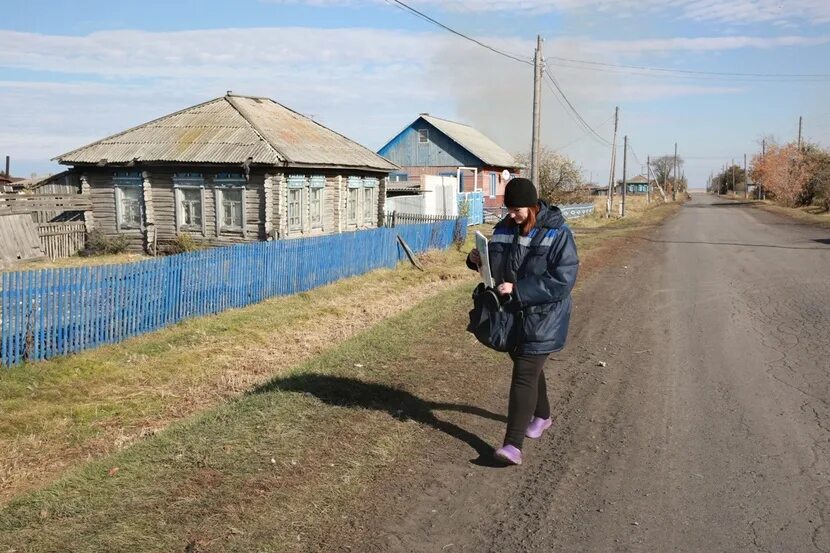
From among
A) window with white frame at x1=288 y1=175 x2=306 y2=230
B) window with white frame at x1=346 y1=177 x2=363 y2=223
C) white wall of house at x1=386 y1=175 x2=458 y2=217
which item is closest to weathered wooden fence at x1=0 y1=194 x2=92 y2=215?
window with white frame at x1=288 y1=175 x2=306 y2=230

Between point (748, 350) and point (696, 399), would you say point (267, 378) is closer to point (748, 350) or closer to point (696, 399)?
point (696, 399)

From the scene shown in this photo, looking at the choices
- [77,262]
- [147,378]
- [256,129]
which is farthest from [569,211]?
[147,378]

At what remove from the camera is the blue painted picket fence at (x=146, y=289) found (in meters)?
7.80

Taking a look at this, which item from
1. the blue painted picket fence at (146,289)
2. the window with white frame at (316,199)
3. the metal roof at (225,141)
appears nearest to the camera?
the blue painted picket fence at (146,289)

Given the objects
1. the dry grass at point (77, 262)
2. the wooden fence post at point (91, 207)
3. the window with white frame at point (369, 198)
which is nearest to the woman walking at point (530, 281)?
the dry grass at point (77, 262)

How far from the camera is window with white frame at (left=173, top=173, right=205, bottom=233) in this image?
1925 cm

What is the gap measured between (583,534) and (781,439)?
2260 mm

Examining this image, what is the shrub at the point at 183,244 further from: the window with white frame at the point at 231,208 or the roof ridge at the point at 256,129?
the roof ridge at the point at 256,129

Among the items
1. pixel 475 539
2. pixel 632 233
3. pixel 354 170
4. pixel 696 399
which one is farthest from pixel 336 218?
pixel 475 539

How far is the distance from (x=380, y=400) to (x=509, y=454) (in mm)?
1792

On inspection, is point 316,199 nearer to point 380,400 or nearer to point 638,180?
point 380,400

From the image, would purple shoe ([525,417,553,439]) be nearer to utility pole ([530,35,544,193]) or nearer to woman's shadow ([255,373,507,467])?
woman's shadow ([255,373,507,467])

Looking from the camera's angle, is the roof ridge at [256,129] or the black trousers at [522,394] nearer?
the black trousers at [522,394]

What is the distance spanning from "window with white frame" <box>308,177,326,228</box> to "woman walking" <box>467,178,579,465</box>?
16314mm
